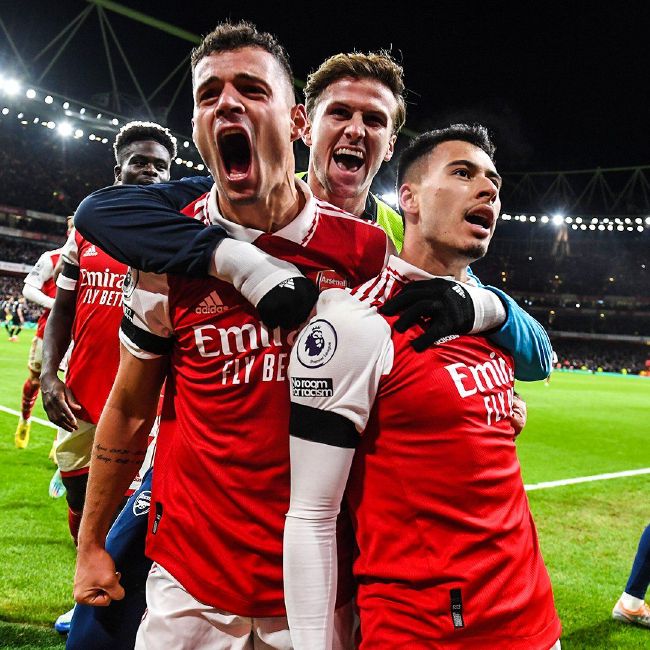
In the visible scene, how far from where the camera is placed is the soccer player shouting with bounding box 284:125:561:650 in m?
1.58

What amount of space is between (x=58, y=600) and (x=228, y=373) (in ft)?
9.49

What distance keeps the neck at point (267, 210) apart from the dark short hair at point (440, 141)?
0.65 metres

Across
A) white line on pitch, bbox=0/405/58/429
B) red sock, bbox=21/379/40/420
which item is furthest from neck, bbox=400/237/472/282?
white line on pitch, bbox=0/405/58/429

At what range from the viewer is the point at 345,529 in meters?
1.79

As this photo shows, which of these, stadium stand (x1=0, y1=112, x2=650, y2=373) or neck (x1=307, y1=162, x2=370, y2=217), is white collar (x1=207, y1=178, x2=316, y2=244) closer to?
neck (x1=307, y1=162, x2=370, y2=217)

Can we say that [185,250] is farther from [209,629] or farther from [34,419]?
[34,419]

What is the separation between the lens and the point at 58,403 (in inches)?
137

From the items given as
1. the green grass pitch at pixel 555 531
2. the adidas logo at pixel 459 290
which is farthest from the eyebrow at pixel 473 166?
the green grass pitch at pixel 555 531

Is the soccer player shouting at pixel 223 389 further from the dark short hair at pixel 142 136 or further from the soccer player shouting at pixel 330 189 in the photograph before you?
the dark short hair at pixel 142 136

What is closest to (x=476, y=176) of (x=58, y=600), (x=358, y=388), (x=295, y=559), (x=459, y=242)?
(x=459, y=242)

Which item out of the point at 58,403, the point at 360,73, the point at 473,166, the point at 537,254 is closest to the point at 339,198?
the point at 360,73

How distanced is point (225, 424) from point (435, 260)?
3.05 ft

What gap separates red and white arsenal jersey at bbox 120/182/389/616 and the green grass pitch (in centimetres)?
74

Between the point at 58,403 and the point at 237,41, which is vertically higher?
the point at 237,41
